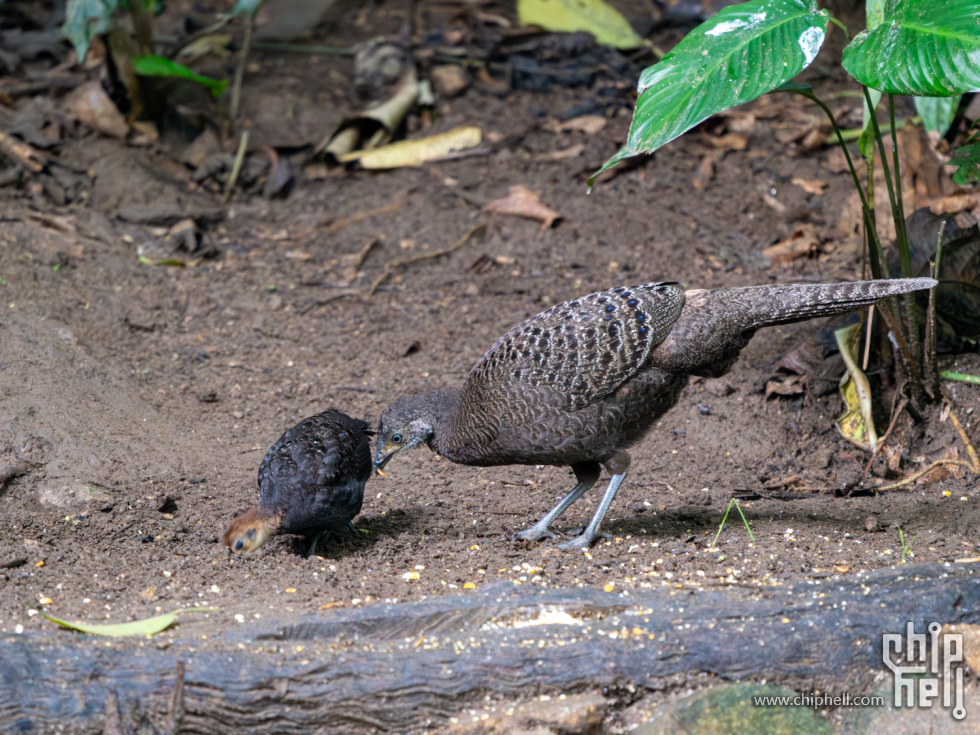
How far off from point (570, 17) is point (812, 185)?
317cm

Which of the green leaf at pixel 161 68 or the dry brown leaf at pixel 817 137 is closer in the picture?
the green leaf at pixel 161 68

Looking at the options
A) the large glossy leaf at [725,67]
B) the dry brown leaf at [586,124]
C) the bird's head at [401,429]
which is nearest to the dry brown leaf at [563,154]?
the dry brown leaf at [586,124]

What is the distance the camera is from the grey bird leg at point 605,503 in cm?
391

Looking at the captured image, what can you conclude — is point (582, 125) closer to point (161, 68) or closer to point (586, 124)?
point (586, 124)

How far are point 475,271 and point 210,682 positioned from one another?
4.19 m

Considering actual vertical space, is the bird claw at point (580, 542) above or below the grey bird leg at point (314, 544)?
above

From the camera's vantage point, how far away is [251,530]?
3771 millimetres

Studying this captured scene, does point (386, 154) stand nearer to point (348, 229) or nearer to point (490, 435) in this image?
point (348, 229)

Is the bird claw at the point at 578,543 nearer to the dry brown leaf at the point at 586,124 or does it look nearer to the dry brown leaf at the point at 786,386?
the dry brown leaf at the point at 786,386

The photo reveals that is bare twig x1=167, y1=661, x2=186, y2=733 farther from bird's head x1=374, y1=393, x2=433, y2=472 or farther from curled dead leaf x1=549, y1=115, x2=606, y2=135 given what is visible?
curled dead leaf x1=549, y1=115, x2=606, y2=135

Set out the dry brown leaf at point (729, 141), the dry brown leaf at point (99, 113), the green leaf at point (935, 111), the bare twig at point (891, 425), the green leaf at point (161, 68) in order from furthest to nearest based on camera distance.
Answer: the dry brown leaf at point (99, 113) → the dry brown leaf at point (729, 141) → the green leaf at point (161, 68) → the green leaf at point (935, 111) → the bare twig at point (891, 425)

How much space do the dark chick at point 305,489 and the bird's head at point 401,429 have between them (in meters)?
0.15

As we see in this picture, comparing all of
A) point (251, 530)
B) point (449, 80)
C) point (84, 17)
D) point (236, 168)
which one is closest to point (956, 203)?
point (449, 80)

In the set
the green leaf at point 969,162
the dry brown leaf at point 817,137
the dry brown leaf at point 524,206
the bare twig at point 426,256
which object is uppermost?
the green leaf at point 969,162
